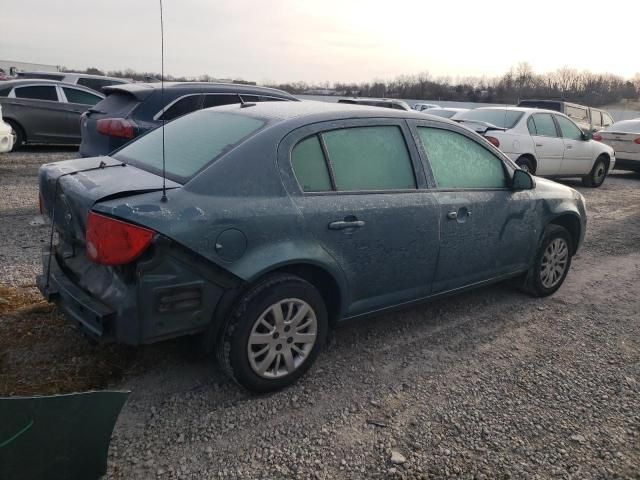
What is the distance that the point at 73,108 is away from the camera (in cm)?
1181

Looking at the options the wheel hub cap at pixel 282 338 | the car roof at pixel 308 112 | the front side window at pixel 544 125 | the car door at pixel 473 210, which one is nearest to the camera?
the wheel hub cap at pixel 282 338

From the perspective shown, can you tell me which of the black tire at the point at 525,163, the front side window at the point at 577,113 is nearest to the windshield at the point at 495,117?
the black tire at the point at 525,163

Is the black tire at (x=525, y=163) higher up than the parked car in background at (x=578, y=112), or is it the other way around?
the parked car in background at (x=578, y=112)

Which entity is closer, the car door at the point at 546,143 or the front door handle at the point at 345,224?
the front door handle at the point at 345,224

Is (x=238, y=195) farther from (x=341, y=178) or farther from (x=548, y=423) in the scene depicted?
(x=548, y=423)

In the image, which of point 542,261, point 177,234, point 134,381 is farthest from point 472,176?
point 134,381

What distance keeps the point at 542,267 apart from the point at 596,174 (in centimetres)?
858

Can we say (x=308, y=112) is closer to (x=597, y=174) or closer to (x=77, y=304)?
(x=77, y=304)

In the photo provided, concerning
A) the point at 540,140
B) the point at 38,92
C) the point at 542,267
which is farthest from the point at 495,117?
the point at 38,92

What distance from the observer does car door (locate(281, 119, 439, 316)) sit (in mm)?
3154

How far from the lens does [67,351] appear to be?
3318 mm

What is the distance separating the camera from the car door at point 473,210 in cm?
381

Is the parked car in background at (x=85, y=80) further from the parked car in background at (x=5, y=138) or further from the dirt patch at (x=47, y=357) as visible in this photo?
the dirt patch at (x=47, y=357)

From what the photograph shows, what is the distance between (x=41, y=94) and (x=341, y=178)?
34.9ft
